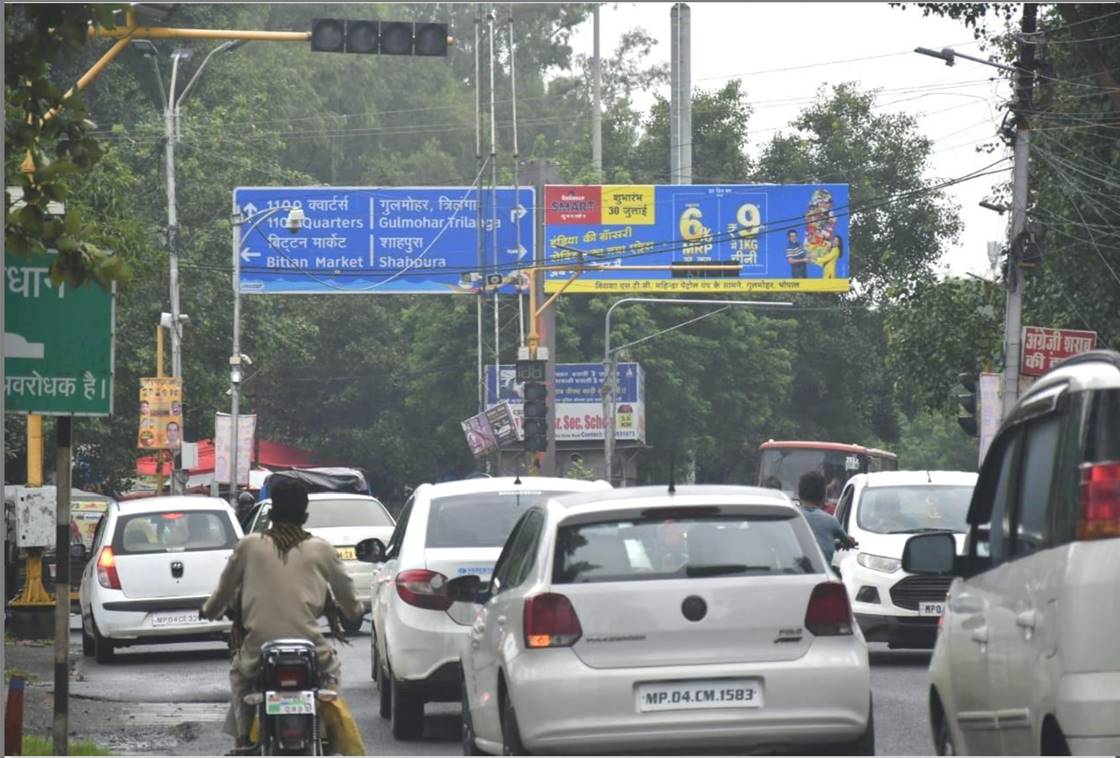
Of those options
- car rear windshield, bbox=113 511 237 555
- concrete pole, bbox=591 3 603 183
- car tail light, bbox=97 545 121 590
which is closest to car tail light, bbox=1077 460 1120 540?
car tail light, bbox=97 545 121 590

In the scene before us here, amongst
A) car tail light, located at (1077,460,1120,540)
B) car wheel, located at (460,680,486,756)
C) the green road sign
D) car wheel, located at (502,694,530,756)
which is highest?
the green road sign

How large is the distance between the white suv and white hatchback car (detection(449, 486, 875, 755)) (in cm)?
101

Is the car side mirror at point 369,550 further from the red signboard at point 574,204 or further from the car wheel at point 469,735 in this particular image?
the red signboard at point 574,204

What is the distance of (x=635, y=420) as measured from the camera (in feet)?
217

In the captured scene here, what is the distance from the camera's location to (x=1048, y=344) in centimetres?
2784

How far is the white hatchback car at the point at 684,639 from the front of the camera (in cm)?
934

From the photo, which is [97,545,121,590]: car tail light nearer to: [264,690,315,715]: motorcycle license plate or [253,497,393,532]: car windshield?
[253,497,393,532]: car windshield

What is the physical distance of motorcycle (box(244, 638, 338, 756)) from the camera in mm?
9445

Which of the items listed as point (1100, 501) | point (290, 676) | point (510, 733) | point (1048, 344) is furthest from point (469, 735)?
point (1048, 344)

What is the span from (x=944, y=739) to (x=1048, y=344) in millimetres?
19797

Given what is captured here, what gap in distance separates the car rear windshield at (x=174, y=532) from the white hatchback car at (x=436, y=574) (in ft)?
25.9

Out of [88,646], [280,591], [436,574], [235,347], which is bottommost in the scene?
[88,646]

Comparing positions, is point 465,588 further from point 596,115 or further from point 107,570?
point 596,115

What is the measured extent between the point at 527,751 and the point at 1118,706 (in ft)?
12.6
